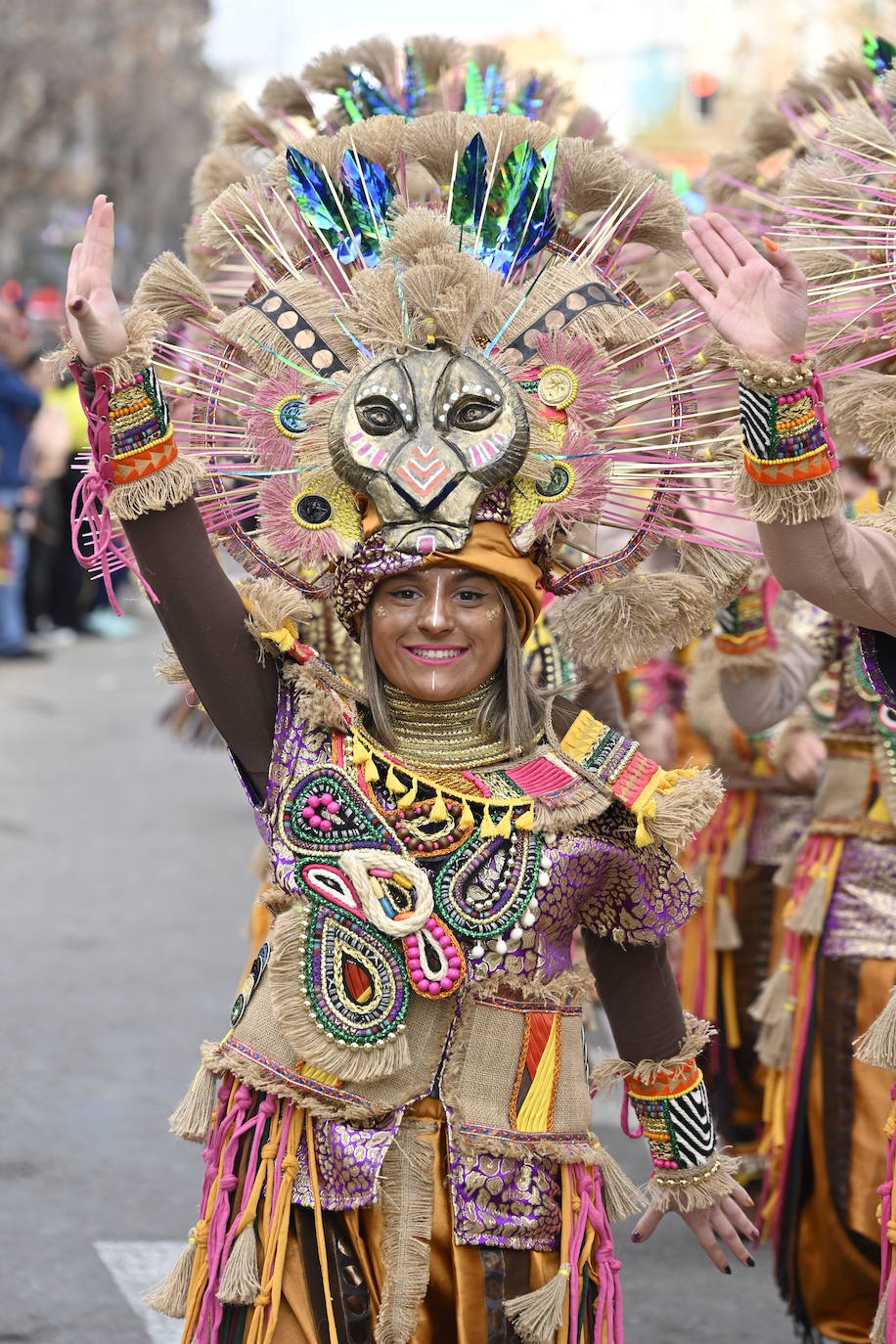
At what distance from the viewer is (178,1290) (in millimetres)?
3201

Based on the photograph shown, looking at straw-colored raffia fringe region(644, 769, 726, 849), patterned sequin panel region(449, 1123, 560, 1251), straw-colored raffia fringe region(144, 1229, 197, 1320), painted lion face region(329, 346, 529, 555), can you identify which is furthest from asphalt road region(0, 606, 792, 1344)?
painted lion face region(329, 346, 529, 555)

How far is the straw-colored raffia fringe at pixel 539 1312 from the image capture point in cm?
302

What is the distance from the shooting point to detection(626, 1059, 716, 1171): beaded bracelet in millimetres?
3279

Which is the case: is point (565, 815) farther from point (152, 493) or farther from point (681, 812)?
point (152, 493)

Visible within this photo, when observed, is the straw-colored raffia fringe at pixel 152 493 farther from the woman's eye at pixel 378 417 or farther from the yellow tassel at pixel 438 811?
the yellow tassel at pixel 438 811

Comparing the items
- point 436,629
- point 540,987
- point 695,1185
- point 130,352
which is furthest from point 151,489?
point 695,1185

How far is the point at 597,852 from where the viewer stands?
10.4ft

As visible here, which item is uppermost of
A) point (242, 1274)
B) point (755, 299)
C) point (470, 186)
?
point (470, 186)

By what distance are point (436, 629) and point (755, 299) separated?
725 mm

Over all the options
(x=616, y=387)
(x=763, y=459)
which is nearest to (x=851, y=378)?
(x=616, y=387)

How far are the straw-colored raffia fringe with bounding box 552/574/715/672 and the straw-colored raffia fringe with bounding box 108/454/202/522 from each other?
2.51 ft

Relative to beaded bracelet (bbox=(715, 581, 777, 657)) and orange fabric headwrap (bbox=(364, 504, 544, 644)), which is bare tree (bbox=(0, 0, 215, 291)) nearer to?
beaded bracelet (bbox=(715, 581, 777, 657))

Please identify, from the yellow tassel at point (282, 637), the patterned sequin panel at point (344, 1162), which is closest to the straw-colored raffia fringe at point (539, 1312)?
the patterned sequin panel at point (344, 1162)

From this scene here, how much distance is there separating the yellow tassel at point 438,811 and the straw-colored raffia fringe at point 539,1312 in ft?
2.32
